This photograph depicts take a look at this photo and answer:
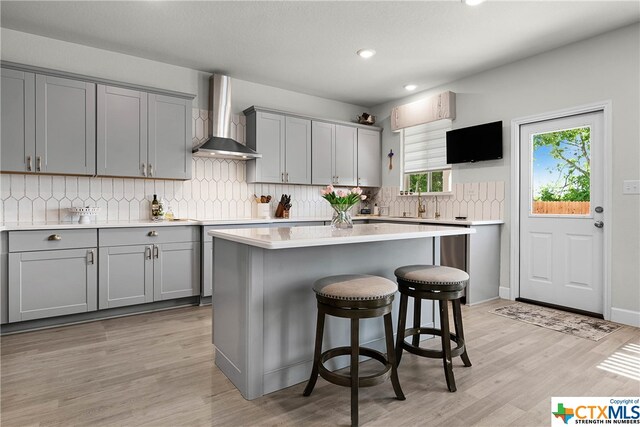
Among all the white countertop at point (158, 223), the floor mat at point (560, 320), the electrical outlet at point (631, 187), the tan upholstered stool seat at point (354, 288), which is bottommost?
the floor mat at point (560, 320)

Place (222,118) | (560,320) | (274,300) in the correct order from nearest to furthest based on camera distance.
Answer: (274,300), (560,320), (222,118)

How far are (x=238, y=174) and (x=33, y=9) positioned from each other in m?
2.46

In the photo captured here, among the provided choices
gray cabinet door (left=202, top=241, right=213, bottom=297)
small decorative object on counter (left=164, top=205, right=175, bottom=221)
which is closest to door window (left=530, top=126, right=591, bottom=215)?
gray cabinet door (left=202, top=241, right=213, bottom=297)

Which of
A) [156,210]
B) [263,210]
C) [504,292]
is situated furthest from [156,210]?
[504,292]

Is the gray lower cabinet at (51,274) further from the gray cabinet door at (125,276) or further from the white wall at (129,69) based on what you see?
the white wall at (129,69)

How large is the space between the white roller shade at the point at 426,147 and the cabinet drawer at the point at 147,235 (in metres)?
3.20

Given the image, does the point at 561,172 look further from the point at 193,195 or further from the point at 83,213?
the point at 83,213

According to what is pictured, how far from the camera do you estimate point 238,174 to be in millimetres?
4723

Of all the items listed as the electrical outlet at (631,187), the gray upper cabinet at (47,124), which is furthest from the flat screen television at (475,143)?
the gray upper cabinet at (47,124)

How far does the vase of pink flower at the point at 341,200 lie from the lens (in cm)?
254

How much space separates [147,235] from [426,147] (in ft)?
12.3

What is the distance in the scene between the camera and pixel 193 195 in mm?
4375

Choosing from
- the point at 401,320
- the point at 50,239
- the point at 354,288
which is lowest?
the point at 401,320

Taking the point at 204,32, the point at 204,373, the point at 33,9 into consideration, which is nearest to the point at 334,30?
the point at 204,32
